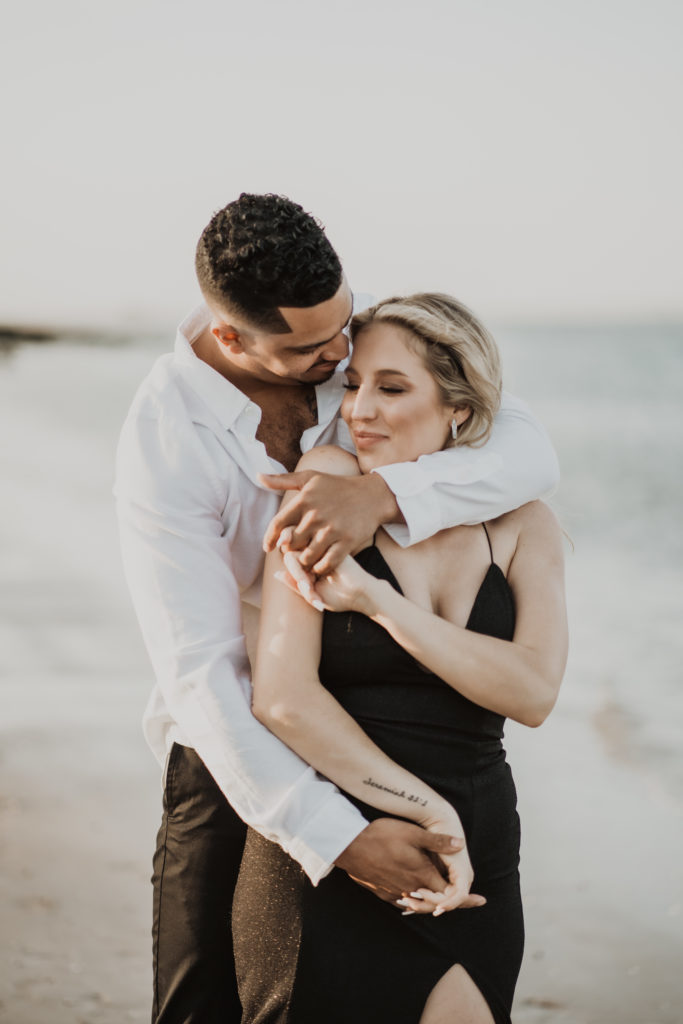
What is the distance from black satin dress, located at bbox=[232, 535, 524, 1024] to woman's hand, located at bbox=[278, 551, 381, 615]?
Answer: 0.04m

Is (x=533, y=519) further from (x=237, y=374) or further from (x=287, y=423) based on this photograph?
(x=237, y=374)

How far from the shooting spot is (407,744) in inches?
79.9

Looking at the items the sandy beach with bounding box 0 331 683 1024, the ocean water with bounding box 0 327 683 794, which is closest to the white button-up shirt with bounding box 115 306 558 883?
the ocean water with bounding box 0 327 683 794

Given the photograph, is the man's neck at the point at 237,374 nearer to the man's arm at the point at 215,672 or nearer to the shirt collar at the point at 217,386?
the shirt collar at the point at 217,386

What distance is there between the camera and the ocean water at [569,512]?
8211 millimetres

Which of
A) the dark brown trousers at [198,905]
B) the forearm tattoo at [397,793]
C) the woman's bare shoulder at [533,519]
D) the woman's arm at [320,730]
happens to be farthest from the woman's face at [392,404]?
the dark brown trousers at [198,905]

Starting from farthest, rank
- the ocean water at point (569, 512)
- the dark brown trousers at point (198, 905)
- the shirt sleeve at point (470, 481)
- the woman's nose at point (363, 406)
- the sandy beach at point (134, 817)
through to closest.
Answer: the ocean water at point (569, 512) < the sandy beach at point (134, 817) < the dark brown trousers at point (198, 905) < the woman's nose at point (363, 406) < the shirt sleeve at point (470, 481)

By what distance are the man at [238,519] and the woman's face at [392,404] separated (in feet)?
0.25

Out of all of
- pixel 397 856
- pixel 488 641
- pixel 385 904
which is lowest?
pixel 385 904

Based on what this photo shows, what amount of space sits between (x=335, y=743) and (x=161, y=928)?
3.07 feet

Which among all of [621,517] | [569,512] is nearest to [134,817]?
[569,512]

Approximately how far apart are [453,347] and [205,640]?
2.73 ft

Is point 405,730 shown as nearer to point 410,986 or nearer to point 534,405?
point 410,986

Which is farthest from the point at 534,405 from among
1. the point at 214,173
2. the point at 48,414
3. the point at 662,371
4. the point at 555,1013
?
the point at 555,1013
